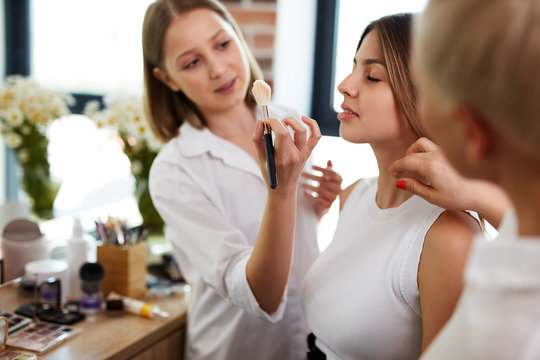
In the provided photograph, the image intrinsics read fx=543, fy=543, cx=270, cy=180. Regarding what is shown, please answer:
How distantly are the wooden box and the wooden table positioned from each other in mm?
67

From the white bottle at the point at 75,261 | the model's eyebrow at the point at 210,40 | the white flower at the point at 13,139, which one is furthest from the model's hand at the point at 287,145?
the white flower at the point at 13,139

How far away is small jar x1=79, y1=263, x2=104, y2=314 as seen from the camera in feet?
4.05

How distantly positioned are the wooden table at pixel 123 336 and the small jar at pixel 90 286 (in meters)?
0.02

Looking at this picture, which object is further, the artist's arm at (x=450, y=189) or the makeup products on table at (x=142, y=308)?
the makeup products on table at (x=142, y=308)

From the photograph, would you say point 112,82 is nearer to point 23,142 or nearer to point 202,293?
point 23,142

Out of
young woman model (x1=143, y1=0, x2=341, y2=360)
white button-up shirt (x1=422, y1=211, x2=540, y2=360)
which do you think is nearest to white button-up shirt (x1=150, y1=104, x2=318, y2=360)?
young woman model (x1=143, y1=0, x2=341, y2=360)

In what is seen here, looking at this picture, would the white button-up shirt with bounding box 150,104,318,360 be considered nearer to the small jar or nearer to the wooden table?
the wooden table

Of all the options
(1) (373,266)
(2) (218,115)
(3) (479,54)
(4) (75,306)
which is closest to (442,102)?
(3) (479,54)

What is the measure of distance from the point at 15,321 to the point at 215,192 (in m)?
0.49

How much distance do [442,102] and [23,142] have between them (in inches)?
68.8

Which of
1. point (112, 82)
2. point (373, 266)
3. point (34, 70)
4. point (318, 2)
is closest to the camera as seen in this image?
point (373, 266)

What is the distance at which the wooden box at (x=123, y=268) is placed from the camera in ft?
4.33

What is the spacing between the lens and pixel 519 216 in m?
0.47

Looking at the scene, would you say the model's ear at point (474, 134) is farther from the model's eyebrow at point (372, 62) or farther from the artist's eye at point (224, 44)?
the artist's eye at point (224, 44)
